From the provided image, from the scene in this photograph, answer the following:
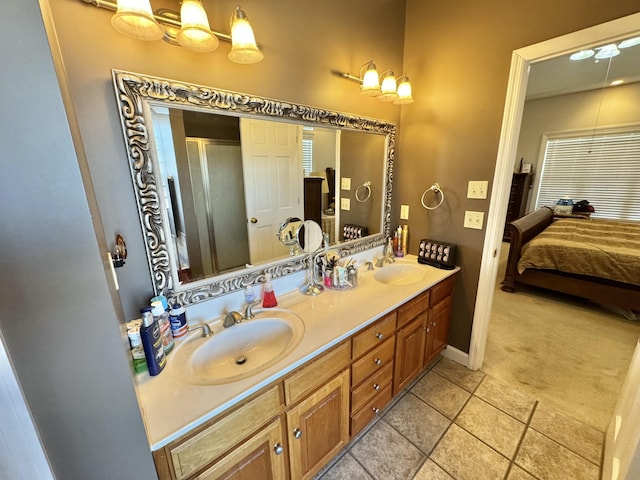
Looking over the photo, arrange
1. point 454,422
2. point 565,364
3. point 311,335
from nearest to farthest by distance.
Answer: point 311,335, point 454,422, point 565,364

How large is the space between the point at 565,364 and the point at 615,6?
2.27 metres

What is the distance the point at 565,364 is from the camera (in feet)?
6.67

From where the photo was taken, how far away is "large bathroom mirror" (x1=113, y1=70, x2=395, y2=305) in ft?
3.16

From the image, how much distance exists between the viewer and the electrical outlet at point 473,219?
1738mm

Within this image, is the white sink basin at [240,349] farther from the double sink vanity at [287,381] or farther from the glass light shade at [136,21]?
the glass light shade at [136,21]

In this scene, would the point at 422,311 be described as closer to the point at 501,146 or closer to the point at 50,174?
the point at 501,146

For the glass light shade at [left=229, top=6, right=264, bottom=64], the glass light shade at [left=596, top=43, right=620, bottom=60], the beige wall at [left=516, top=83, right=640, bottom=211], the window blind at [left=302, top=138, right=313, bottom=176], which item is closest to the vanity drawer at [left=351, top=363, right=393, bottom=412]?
the window blind at [left=302, top=138, right=313, bottom=176]

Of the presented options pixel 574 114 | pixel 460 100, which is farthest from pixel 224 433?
pixel 574 114

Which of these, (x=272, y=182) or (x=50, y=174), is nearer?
(x=50, y=174)

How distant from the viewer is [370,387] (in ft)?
4.52

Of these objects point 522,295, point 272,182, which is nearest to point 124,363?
point 272,182

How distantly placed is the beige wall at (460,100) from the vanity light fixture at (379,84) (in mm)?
298

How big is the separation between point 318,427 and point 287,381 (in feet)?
1.20

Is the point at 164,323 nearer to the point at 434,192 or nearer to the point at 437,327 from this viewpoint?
the point at 437,327
